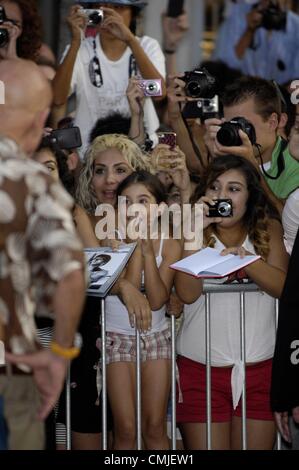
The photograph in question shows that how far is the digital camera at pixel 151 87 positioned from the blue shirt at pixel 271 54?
74.4 inches

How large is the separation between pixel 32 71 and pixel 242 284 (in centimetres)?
171

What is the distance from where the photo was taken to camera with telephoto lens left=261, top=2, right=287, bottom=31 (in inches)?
324

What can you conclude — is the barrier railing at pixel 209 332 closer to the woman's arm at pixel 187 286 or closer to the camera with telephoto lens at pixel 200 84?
the woman's arm at pixel 187 286

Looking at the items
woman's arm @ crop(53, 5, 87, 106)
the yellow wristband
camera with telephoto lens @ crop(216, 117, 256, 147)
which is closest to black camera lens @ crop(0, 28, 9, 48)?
woman's arm @ crop(53, 5, 87, 106)

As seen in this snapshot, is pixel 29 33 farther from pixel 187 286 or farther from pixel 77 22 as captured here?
pixel 187 286

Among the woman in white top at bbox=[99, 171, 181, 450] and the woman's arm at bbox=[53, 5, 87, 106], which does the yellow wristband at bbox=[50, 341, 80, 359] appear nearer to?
the woman in white top at bbox=[99, 171, 181, 450]

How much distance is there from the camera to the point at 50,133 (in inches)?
231

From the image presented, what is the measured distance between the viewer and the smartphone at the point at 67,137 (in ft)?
19.2

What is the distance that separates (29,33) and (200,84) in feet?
3.27

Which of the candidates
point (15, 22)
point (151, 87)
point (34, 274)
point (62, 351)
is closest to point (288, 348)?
point (62, 351)

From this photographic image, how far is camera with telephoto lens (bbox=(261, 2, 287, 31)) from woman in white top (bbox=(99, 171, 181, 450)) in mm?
2979

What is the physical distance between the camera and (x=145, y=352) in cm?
560
